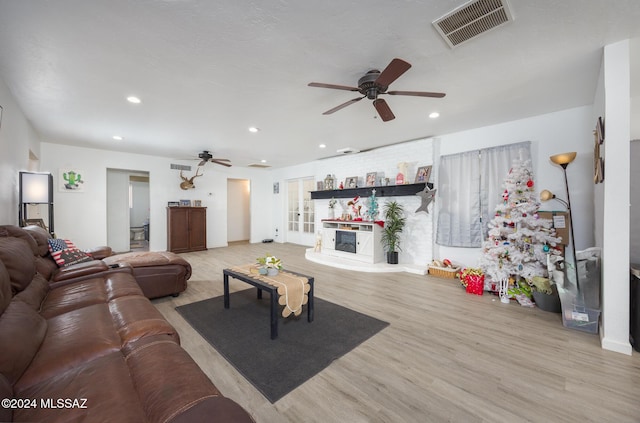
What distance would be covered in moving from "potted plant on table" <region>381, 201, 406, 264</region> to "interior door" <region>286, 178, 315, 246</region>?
2.96 m

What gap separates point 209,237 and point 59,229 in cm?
320

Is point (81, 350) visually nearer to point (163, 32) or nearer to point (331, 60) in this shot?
point (163, 32)

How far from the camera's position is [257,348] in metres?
2.23

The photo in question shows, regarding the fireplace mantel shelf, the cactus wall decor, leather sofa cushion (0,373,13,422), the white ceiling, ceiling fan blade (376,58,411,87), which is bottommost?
leather sofa cushion (0,373,13,422)

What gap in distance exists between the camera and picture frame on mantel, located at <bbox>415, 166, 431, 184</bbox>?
15.8ft

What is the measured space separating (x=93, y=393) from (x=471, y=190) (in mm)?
5132

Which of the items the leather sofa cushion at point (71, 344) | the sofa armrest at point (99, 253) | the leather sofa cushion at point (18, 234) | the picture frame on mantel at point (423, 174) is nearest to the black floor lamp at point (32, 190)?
the sofa armrest at point (99, 253)

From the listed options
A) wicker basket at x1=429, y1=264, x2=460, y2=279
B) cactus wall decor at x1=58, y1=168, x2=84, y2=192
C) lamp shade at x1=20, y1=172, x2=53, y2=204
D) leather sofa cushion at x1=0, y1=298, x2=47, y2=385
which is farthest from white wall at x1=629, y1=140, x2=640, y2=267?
cactus wall decor at x1=58, y1=168, x2=84, y2=192

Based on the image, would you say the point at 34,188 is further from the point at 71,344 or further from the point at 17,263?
the point at 71,344

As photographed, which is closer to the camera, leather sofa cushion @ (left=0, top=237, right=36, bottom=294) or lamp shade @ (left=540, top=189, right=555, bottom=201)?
leather sofa cushion @ (left=0, top=237, right=36, bottom=294)

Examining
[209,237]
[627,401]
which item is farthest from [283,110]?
[209,237]

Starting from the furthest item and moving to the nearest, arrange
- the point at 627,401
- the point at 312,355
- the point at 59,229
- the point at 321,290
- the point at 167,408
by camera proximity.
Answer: the point at 59,229 < the point at 321,290 < the point at 312,355 < the point at 627,401 < the point at 167,408

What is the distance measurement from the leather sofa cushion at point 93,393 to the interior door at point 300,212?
6.69 metres

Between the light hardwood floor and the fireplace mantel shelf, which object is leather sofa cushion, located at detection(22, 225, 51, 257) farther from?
the fireplace mantel shelf
